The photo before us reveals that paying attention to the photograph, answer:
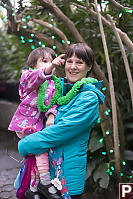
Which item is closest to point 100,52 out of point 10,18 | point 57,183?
point 10,18

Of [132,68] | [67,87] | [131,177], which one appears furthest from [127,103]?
[67,87]

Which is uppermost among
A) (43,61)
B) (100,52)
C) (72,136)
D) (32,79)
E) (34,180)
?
(100,52)

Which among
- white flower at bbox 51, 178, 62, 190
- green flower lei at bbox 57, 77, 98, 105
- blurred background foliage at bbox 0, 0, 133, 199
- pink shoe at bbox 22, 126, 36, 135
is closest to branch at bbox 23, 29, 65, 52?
blurred background foliage at bbox 0, 0, 133, 199

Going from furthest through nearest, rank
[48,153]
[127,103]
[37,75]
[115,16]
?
[127,103]
[115,16]
[48,153]
[37,75]

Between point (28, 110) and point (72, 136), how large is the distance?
35 centimetres

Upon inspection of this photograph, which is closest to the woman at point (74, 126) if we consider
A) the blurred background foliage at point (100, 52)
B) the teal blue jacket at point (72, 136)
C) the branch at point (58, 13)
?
the teal blue jacket at point (72, 136)

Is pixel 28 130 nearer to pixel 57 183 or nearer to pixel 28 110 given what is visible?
pixel 28 110

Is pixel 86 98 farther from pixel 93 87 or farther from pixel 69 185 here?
pixel 69 185

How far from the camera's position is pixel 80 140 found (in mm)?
1531

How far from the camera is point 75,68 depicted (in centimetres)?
160

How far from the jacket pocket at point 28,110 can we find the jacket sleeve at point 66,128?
0.57 ft

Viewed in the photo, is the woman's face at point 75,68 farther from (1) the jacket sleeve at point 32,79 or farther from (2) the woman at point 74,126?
(1) the jacket sleeve at point 32,79

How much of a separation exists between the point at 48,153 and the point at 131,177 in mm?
1391

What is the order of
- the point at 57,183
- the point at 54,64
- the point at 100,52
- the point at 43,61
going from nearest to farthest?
1. the point at 54,64
2. the point at 57,183
3. the point at 43,61
4. the point at 100,52
